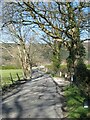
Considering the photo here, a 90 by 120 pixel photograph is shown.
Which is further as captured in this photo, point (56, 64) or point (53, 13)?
point (56, 64)

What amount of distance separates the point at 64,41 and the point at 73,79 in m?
2.89

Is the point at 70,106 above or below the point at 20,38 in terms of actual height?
below

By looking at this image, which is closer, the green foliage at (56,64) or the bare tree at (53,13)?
the bare tree at (53,13)

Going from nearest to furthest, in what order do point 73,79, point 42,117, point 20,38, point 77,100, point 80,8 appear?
1. point 42,117
2. point 77,100
3. point 80,8
4. point 73,79
5. point 20,38

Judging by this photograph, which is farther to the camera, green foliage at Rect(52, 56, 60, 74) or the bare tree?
green foliage at Rect(52, 56, 60, 74)

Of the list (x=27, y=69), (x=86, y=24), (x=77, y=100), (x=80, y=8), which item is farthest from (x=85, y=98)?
(x=27, y=69)

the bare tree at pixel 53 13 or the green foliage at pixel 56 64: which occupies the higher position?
the bare tree at pixel 53 13

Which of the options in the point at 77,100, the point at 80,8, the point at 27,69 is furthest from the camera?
the point at 27,69

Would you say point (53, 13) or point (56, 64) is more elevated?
point (53, 13)

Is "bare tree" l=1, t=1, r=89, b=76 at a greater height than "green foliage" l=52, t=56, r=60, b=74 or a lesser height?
greater

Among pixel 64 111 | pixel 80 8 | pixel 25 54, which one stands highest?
pixel 80 8

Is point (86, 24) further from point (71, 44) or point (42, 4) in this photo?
point (42, 4)

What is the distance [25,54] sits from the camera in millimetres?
39500

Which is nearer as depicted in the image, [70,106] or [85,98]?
[70,106]
